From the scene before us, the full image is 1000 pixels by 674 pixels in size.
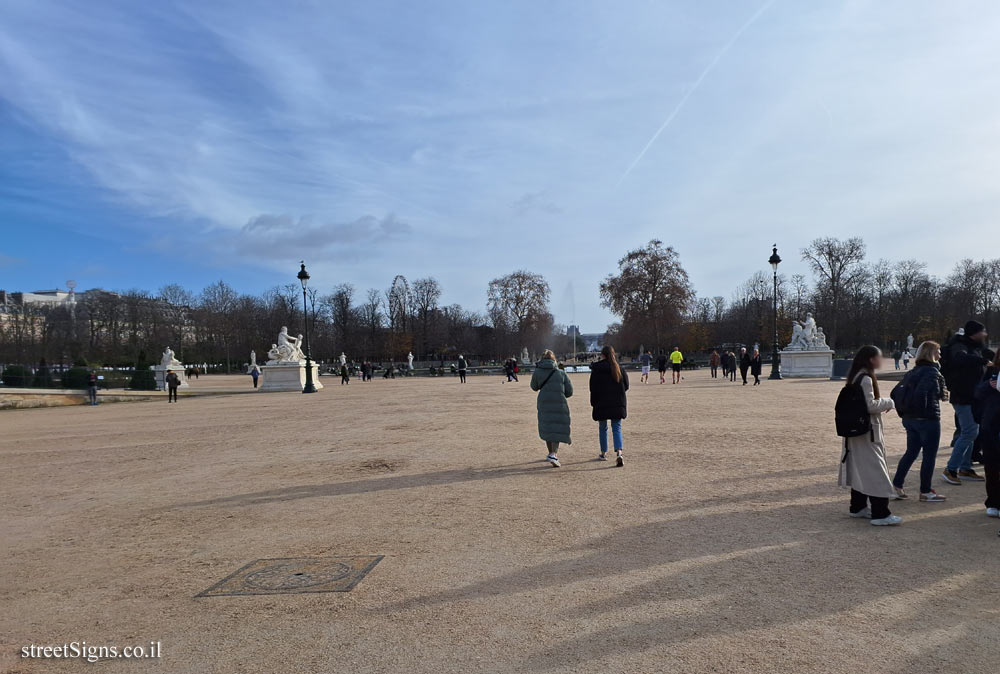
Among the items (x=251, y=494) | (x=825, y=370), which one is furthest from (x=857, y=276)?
(x=251, y=494)

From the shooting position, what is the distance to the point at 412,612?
4.20m

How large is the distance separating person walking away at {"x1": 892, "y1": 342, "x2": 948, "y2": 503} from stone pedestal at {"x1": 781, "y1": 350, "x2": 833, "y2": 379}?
2877 cm

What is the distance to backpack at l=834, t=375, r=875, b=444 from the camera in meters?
5.93

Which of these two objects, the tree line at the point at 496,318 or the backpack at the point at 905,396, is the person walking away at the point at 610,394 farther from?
the tree line at the point at 496,318

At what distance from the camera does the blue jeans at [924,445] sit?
6707 mm

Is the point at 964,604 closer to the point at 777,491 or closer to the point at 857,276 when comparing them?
the point at 777,491

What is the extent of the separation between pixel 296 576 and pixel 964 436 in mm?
7442

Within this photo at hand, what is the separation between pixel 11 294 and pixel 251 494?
16050 centimetres

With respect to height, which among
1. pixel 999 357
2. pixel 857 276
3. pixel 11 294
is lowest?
pixel 999 357

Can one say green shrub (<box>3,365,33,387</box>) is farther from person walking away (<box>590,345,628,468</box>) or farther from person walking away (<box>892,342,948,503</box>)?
person walking away (<box>892,342,948,503</box>)

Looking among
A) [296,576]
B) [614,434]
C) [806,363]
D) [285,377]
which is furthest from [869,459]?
[285,377]

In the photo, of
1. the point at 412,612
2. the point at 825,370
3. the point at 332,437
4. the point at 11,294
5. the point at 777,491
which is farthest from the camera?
the point at 11,294

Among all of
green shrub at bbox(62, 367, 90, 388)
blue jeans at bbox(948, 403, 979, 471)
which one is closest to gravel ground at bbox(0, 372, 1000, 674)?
blue jeans at bbox(948, 403, 979, 471)

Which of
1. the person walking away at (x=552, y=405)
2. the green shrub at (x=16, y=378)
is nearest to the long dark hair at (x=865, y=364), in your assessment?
the person walking away at (x=552, y=405)
